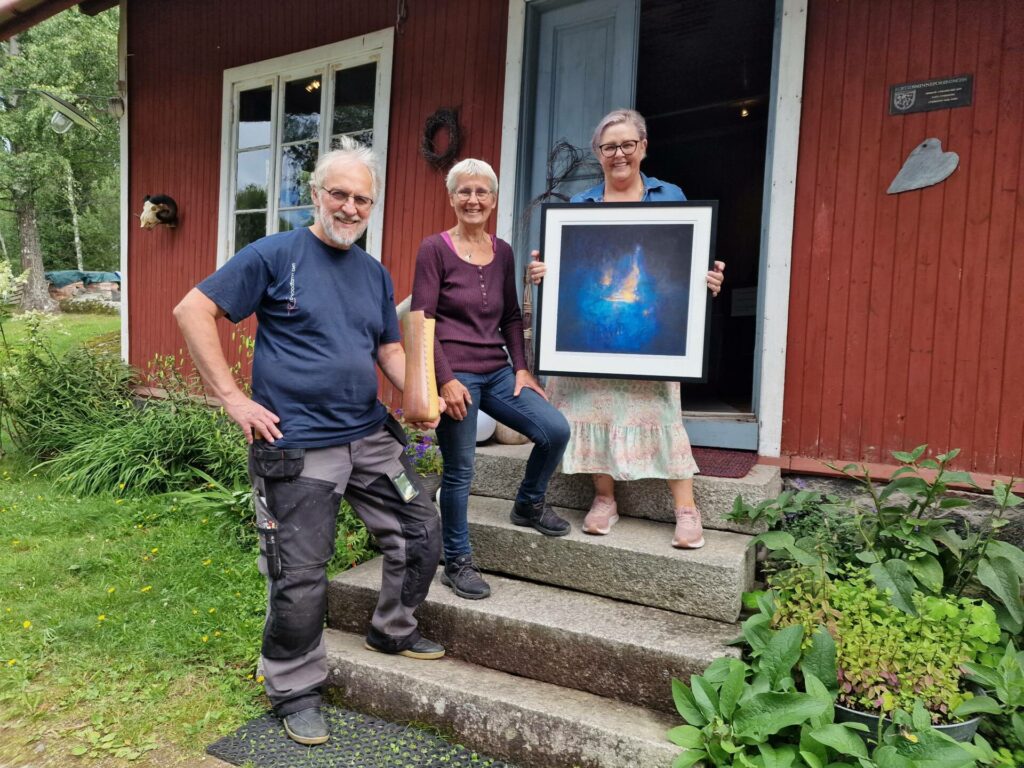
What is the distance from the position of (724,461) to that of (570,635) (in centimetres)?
134

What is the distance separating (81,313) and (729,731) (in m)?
19.7

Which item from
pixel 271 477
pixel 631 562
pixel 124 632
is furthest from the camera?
pixel 124 632

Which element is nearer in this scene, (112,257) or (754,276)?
(754,276)

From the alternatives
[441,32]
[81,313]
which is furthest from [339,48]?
[81,313]

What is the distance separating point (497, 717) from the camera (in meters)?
Answer: 2.18

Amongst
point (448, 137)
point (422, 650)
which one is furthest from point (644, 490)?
point (448, 137)

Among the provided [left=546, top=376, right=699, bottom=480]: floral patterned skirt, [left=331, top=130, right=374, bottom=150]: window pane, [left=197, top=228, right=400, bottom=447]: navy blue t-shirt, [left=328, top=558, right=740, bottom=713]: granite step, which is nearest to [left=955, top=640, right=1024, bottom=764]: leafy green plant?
[left=328, top=558, right=740, bottom=713]: granite step

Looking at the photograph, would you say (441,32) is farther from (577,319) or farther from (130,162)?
(130,162)

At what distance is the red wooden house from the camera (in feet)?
9.93

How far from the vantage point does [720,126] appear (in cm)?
753

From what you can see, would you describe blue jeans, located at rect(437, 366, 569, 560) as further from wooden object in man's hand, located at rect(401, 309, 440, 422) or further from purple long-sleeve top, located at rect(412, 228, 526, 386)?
wooden object in man's hand, located at rect(401, 309, 440, 422)

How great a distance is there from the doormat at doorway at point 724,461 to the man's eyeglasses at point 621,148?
140 cm

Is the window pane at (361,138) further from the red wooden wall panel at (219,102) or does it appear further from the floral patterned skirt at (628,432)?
the floral patterned skirt at (628,432)

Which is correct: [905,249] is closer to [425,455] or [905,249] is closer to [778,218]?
[778,218]
